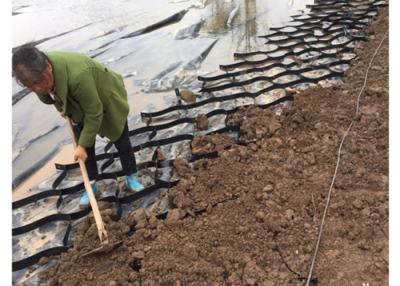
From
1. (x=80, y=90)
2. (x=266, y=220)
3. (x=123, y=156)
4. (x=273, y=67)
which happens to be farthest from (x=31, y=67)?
(x=273, y=67)

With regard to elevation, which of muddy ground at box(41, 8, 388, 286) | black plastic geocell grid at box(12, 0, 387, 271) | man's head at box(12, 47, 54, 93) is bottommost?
muddy ground at box(41, 8, 388, 286)

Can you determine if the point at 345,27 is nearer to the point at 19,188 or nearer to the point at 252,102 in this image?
the point at 252,102

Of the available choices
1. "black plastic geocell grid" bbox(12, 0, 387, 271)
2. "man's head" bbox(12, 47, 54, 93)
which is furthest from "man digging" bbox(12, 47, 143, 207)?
"black plastic geocell grid" bbox(12, 0, 387, 271)

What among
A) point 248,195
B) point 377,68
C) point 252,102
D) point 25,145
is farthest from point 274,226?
point 377,68

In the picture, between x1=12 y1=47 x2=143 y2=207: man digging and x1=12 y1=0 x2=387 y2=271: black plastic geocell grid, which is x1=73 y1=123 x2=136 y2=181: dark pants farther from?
x1=12 y1=0 x2=387 y2=271: black plastic geocell grid

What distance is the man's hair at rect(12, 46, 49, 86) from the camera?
5.68 feet

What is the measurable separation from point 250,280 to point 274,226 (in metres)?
0.43

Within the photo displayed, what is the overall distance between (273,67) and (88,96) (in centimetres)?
311

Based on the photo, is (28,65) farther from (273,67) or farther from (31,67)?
(273,67)

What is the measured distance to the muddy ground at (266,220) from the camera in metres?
2.11

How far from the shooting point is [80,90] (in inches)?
81.7

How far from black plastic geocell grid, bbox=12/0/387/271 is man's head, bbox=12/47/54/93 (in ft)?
3.79

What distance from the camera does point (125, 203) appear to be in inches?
111

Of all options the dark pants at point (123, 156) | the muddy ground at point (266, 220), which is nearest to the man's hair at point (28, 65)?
the dark pants at point (123, 156)
